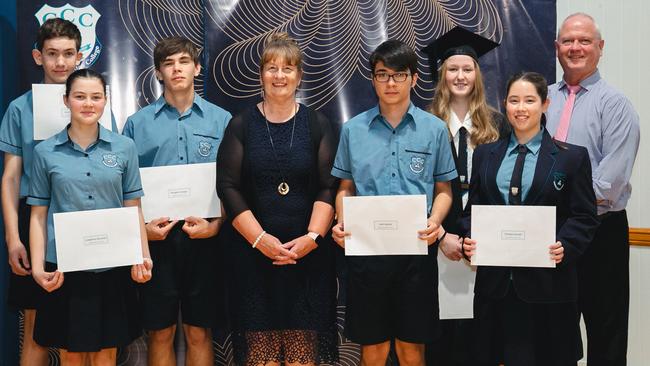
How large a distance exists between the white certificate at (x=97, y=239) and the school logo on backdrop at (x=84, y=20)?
1567 mm

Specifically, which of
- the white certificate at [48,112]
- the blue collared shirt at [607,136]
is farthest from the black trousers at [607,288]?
the white certificate at [48,112]

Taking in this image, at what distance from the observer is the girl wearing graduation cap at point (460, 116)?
350 centimetres

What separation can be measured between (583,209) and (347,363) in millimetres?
2045

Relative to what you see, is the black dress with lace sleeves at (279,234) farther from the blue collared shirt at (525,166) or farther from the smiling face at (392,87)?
the blue collared shirt at (525,166)

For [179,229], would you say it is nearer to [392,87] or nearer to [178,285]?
[178,285]

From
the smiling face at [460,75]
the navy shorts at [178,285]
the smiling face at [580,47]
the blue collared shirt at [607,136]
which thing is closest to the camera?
the navy shorts at [178,285]

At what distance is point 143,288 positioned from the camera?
11.1 ft

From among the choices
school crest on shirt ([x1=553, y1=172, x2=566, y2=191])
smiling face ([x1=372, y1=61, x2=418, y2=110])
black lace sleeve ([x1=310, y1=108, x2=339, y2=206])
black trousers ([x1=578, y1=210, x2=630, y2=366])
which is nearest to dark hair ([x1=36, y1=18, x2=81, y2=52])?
black lace sleeve ([x1=310, y1=108, x2=339, y2=206])

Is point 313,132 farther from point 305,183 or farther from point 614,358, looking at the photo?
point 614,358

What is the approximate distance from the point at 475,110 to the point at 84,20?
8.29ft

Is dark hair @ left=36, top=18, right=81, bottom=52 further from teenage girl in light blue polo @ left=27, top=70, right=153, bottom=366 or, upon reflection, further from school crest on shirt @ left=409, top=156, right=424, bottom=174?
school crest on shirt @ left=409, top=156, right=424, bottom=174

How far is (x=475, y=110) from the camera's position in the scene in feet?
11.7

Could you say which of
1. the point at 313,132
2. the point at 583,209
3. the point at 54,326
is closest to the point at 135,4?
the point at 313,132

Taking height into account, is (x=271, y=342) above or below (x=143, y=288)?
below
